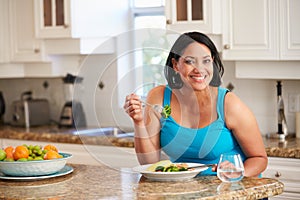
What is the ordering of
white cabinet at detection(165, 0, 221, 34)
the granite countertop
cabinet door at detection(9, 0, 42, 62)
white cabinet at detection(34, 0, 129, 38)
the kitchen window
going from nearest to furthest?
the granite countertop → the kitchen window → white cabinet at detection(165, 0, 221, 34) → white cabinet at detection(34, 0, 129, 38) → cabinet door at detection(9, 0, 42, 62)

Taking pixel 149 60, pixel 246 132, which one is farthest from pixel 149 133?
pixel 246 132

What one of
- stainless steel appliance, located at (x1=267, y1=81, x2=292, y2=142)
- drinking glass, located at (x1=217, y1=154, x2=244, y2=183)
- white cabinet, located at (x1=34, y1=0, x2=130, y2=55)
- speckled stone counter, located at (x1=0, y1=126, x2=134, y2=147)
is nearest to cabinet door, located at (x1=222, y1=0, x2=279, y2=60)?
stainless steel appliance, located at (x1=267, y1=81, x2=292, y2=142)

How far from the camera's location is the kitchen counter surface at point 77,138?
12.3 feet

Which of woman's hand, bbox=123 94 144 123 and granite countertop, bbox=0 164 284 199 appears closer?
granite countertop, bbox=0 164 284 199

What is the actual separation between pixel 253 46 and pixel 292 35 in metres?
0.25

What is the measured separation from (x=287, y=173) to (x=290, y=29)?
2.76 ft

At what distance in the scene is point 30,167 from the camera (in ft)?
9.08

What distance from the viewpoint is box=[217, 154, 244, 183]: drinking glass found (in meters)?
2.52

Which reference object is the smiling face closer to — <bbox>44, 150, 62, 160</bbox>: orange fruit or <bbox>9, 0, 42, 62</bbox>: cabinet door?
<bbox>44, 150, 62, 160</bbox>: orange fruit

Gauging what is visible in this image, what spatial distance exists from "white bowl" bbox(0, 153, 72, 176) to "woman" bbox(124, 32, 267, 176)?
1.28 ft

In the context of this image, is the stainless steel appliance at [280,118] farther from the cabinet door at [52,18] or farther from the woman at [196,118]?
the cabinet door at [52,18]

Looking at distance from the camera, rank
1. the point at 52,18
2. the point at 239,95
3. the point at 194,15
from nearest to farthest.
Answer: the point at 194,15 < the point at 239,95 < the point at 52,18

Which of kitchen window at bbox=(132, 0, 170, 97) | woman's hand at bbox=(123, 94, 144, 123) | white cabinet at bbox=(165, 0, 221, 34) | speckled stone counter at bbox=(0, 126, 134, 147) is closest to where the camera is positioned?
woman's hand at bbox=(123, 94, 144, 123)

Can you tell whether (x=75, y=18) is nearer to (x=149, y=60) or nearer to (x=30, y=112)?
(x=30, y=112)
